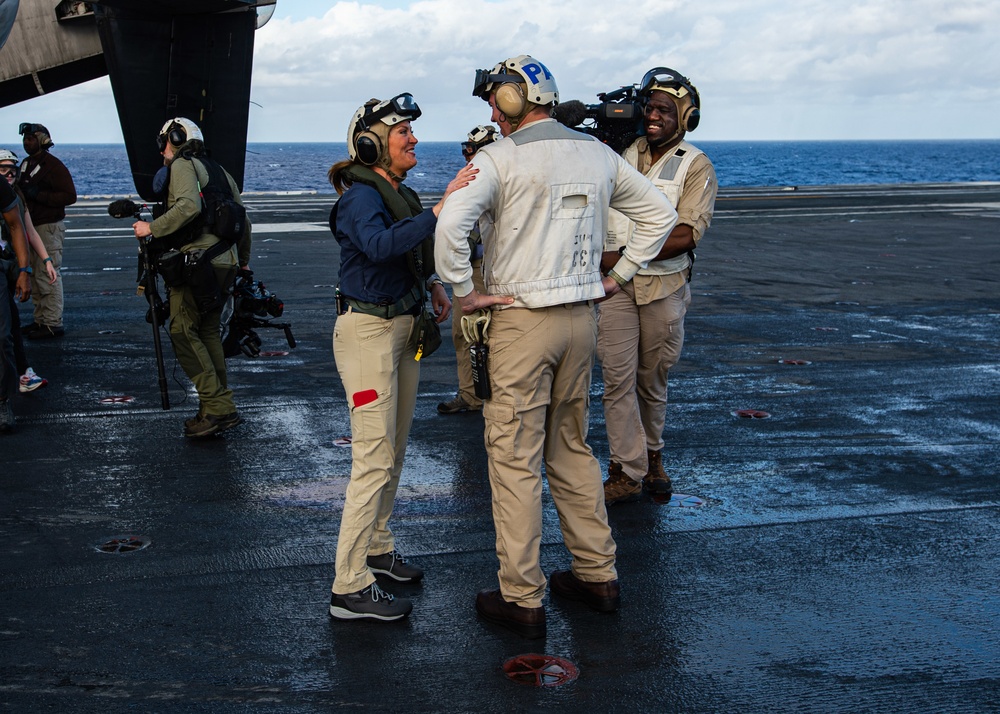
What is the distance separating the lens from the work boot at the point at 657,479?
5.71 m

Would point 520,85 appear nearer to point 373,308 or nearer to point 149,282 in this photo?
point 373,308

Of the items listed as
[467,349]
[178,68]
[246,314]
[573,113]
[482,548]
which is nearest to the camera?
[482,548]

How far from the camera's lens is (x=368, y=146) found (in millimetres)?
4184

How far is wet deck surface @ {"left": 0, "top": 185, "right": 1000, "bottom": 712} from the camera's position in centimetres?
362

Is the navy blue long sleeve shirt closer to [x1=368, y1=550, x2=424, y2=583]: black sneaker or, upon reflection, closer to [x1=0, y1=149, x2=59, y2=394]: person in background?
[x1=368, y1=550, x2=424, y2=583]: black sneaker

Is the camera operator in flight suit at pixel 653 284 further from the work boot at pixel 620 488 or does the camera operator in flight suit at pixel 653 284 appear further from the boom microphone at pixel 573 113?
the boom microphone at pixel 573 113

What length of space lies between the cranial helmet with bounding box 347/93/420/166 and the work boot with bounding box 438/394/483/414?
347 centimetres

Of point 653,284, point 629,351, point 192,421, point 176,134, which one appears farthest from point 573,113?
point 192,421

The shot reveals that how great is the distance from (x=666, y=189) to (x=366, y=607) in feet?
9.28

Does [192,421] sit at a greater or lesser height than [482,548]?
greater

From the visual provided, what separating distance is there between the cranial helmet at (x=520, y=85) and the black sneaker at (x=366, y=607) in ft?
6.78

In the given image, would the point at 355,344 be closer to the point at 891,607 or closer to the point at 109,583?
the point at 109,583

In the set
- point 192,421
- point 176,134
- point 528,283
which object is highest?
point 176,134

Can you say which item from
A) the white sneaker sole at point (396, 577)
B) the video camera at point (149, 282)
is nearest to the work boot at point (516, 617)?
the white sneaker sole at point (396, 577)
